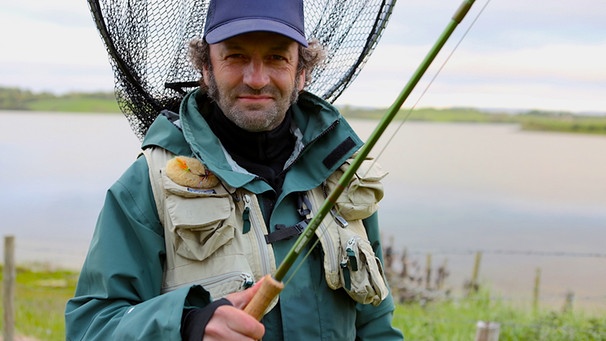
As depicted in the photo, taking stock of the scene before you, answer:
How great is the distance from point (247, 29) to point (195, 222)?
635mm

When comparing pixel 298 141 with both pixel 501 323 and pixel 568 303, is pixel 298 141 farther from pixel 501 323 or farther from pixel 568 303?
pixel 568 303

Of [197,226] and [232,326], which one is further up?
[197,226]

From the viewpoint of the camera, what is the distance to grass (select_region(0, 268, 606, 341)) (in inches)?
249

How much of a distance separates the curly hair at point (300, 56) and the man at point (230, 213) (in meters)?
0.01

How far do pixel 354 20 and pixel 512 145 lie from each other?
3469cm

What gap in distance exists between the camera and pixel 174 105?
281 cm

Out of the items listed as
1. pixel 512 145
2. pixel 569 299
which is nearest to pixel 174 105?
pixel 569 299

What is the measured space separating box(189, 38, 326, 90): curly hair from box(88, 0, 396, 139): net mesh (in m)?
0.10

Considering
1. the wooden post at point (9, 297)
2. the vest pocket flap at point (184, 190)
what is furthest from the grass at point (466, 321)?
the vest pocket flap at point (184, 190)

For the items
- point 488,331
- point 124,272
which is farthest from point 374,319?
point 488,331

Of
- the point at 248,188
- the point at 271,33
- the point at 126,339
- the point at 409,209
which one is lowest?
the point at 126,339

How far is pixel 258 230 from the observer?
2248mm

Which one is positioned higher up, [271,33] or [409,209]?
[409,209]

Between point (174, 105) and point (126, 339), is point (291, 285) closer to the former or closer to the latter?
point (126, 339)
